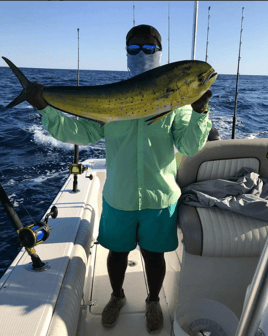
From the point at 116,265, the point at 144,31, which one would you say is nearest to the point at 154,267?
the point at 116,265

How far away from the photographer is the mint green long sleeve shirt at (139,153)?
1.59m

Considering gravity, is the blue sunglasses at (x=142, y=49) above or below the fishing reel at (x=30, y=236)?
above

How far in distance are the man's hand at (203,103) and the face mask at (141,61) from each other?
333 mm

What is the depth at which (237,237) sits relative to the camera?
192cm

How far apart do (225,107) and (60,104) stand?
14.2 metres

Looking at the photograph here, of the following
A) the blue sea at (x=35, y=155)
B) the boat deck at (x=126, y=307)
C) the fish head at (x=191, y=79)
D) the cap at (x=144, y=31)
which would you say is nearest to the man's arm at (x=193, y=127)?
the fish head at (x=191, y=79)

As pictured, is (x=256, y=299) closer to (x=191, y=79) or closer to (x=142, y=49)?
(x=191, y=79)

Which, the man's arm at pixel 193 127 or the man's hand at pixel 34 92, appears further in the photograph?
the man's arm at pixel 193 127

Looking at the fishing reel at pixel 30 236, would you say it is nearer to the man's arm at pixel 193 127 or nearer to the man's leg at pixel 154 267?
the man's leg at pixel 154 267

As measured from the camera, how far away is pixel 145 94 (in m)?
0.97

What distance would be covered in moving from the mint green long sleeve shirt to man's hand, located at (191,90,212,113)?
28 cm

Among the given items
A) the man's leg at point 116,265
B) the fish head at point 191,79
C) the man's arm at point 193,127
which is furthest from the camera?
the man's leg at point 116,265

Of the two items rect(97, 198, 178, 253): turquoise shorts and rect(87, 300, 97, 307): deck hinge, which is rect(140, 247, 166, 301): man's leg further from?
rect(87, 300, 97, 307): deck hinge

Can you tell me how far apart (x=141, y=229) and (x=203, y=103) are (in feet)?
2.93
